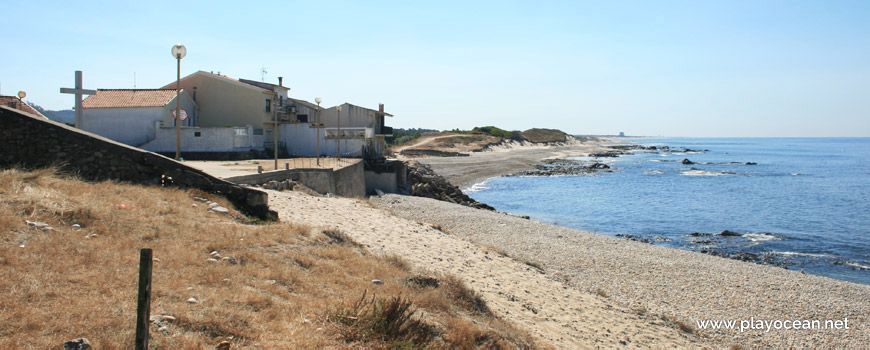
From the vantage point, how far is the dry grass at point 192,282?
5.37m

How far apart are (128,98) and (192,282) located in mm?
28815

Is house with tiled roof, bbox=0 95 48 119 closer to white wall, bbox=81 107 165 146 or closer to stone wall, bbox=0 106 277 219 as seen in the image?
white wall, bbox=81 107 165 146

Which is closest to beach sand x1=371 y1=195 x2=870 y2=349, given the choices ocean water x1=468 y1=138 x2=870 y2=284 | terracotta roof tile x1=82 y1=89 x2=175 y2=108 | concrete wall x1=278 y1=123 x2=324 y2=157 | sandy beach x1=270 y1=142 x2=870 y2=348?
sandy beach x1=270 y1=142 x2=870 y2=348

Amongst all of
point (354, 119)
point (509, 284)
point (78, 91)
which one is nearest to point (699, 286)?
point (509, 284)

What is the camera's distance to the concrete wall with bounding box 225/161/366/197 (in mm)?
17334

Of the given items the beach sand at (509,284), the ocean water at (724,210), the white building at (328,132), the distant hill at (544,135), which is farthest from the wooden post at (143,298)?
the distant hill at (544,135)

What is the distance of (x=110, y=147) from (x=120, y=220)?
369 centimetres

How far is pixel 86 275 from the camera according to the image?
631 cm

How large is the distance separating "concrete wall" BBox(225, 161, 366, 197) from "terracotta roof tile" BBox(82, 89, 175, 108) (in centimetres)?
1170

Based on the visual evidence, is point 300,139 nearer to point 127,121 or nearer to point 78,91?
point 127,121

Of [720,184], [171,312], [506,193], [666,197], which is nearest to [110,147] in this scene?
[171,312]

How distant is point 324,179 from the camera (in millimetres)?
22234

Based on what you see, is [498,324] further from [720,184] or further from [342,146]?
[720,184]

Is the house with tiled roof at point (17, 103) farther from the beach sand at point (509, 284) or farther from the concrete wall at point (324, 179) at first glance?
the beach sand at point (509, 284)
